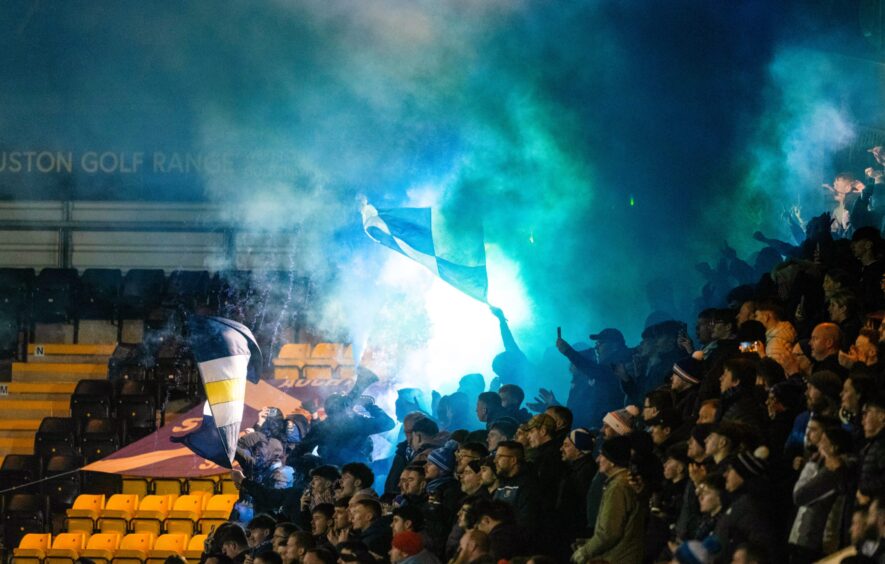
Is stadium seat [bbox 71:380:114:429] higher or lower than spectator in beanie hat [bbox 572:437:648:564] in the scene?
higher

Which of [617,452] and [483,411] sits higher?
[483,411]

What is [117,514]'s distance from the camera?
1278 centimetres

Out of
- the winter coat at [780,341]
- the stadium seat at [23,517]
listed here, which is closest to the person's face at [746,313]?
the winter coat at [780,341]

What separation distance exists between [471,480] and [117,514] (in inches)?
259

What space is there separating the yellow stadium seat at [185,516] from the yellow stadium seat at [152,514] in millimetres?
80

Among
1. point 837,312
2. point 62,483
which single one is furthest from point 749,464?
point 62,483

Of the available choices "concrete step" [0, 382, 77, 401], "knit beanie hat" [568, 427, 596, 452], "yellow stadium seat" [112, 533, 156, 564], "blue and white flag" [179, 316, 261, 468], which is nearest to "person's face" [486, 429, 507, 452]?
"knit beanie hat" [568, 427, 596, 452]

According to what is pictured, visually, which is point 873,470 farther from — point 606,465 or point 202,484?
point 202,484

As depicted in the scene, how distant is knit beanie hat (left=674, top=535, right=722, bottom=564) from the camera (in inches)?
190

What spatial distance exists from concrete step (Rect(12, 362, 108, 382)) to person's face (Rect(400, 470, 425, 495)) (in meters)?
8.72

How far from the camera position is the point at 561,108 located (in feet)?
45.8

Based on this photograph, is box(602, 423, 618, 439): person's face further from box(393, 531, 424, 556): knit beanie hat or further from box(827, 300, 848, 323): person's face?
box(827, 300, 848, 323): person's face

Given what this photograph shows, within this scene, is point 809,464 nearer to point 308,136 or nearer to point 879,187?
point 879,187

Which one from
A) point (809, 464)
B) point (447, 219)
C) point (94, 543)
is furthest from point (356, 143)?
point (809, 464)
